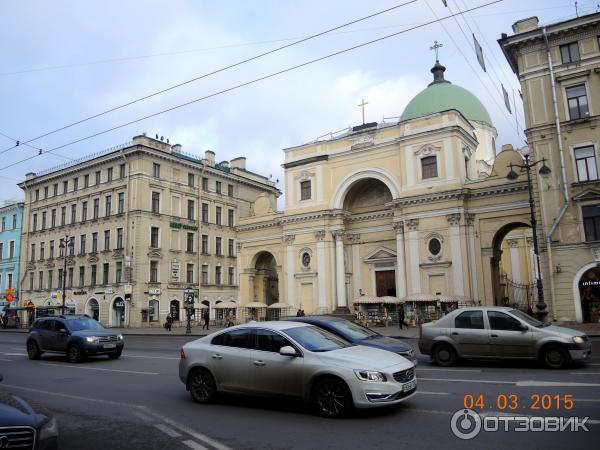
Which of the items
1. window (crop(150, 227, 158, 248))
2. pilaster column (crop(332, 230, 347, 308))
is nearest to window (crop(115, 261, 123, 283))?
window (crop(150, 227, 158, 248))

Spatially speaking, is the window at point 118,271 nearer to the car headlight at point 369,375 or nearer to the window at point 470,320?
the window at point 470,320

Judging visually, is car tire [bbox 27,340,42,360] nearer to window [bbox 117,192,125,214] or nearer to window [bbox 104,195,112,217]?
window [bbox 117,192,125,214]

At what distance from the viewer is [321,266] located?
42156 mm

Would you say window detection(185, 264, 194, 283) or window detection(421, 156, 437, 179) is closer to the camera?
window detection(421, 156, 437, 179)

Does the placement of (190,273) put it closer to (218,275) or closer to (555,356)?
(218,275)

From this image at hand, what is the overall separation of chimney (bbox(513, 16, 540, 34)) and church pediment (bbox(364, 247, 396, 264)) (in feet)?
62.1

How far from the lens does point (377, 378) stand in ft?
23.8

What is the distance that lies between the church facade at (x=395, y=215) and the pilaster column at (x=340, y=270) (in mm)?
85

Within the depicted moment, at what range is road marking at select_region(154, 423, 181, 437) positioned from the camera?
22.7 ft

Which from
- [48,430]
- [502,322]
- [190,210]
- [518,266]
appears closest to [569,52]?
[502,322]

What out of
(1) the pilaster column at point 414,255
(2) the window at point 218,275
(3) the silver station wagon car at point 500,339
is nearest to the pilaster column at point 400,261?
(1) the pilaster column at point 414,255

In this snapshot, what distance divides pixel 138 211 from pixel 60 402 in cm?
A: 3930

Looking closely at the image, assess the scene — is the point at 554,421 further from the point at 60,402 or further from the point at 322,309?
the point at 322,309

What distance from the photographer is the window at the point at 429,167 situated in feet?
125
